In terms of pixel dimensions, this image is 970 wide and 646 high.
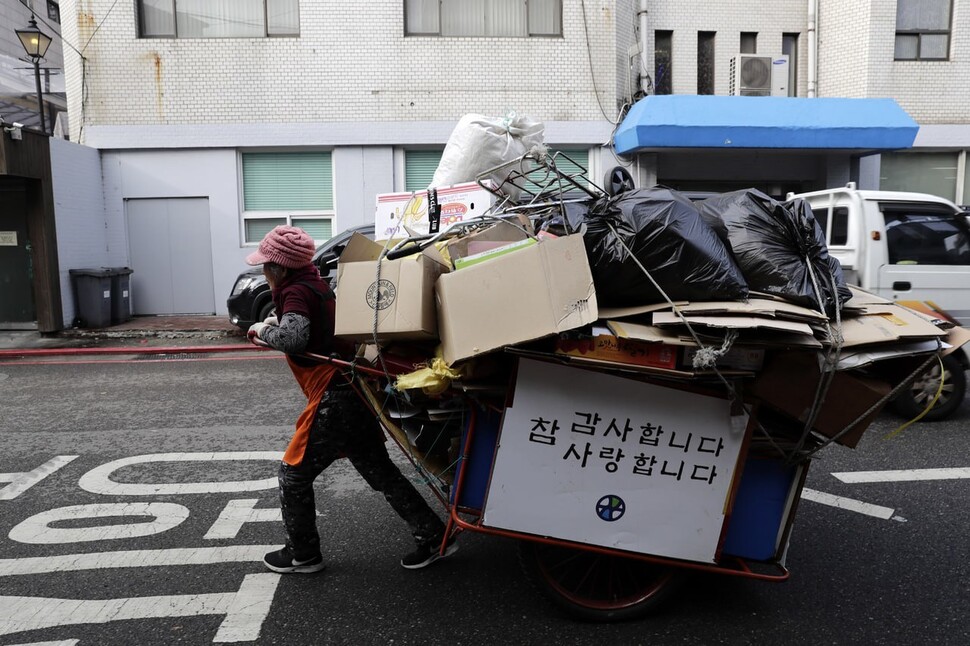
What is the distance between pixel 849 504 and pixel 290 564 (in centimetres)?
336

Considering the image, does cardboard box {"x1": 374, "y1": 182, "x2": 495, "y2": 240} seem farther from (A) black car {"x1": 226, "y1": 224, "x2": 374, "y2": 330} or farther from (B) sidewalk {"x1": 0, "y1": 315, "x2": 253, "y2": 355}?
(B) sidewalk {"x1": 0, "y1": 315, "x2": 253, "y2": 355}

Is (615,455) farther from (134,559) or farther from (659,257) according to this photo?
(134,559)

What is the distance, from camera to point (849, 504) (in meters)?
4.59

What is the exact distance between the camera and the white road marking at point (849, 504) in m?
4.45

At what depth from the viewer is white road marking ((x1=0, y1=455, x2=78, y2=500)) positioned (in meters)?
4.81

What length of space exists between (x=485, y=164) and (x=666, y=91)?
10.8m

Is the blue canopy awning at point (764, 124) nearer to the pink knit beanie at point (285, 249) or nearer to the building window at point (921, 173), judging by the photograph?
the building window at point (921, 173)

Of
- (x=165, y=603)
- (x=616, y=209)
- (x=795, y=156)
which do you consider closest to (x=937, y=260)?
(x=616, y=209)

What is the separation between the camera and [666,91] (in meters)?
14.7

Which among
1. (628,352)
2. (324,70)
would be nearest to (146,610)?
(628,352)

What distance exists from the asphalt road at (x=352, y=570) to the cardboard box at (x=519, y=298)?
1319mm

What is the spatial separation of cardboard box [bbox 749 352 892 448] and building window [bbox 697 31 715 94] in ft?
42.7

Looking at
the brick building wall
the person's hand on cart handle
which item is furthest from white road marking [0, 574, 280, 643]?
the brick building wall

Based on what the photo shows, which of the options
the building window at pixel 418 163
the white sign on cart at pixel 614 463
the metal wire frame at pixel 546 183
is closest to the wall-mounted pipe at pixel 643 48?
the building window at pixel 418 163
